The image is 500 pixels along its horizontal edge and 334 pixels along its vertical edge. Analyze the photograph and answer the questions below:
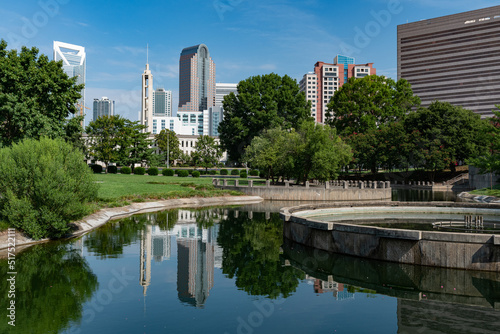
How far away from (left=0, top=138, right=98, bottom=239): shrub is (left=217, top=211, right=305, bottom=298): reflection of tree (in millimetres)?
7893

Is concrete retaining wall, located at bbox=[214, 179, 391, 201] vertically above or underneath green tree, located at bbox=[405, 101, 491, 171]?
→ underneath

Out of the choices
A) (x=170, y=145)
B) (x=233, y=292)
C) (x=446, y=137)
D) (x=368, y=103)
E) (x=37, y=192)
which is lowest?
(x=233, y=292)

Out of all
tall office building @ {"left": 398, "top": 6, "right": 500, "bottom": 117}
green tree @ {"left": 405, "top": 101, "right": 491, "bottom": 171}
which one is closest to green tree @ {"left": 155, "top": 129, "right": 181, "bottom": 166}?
green tree @ {"left": 405, "top": 101, "right": 491, "bottom": 171}

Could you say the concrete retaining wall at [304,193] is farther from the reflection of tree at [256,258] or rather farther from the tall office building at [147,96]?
the tall office building at [147,96]

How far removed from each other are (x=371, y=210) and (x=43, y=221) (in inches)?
709

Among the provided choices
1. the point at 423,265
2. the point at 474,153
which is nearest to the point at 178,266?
the point at 423,265

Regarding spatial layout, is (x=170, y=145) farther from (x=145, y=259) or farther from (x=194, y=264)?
(x=194, y=264)

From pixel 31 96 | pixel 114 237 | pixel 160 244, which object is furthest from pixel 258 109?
pixel 160 244

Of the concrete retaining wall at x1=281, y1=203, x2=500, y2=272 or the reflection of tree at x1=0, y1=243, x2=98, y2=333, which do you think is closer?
the reflection of tree at x1=0, y1=243, x2=98, y2=333

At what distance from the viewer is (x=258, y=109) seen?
2800 inches

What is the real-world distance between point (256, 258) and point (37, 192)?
34.7 ft

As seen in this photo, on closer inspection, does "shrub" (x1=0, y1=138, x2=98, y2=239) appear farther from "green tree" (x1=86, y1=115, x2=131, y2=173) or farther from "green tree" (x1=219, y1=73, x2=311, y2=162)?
"green tree" (x1=86, y1=115, x2=131, y2=173)

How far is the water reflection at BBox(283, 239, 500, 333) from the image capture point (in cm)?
1012

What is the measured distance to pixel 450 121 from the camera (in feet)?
229
